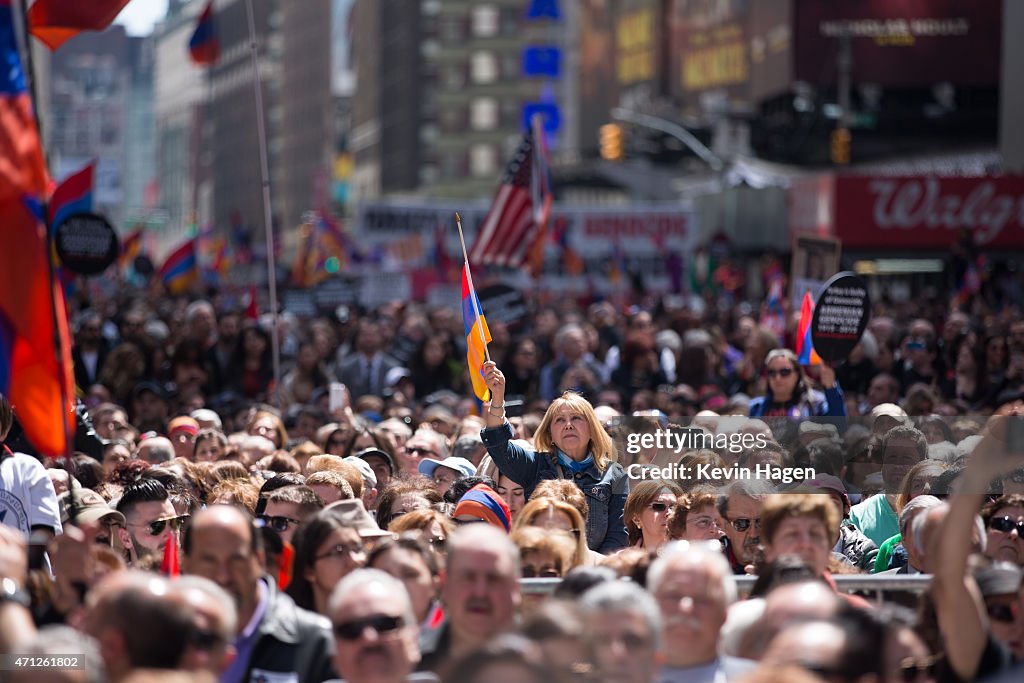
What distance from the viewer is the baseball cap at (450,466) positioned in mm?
10453

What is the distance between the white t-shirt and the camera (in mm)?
8453

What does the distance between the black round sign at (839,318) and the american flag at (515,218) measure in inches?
250

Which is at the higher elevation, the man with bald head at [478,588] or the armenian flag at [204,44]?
the armenian flag at [204,44]

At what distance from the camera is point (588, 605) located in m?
5.52

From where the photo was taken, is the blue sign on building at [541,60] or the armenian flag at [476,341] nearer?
the armenian flag at [476,341]

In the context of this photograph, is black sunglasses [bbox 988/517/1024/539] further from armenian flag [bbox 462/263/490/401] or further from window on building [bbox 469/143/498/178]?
window on building [bbox 469/143/498/178]

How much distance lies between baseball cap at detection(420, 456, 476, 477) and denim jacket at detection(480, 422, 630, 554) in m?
0.71

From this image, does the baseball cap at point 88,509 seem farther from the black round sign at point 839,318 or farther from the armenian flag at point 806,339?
the armenian flag at point 806,339

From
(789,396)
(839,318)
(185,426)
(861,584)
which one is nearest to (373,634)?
(861,584)

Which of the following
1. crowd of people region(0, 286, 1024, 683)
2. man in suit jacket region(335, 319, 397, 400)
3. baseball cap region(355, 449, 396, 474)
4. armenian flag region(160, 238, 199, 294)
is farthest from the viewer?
armenian flag region(160, 238, 199, 294)

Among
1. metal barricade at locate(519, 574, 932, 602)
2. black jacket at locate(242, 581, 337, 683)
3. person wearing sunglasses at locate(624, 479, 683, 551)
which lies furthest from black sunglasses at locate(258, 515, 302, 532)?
person wearing sunglasses at locate(624, 479, 683, 551)

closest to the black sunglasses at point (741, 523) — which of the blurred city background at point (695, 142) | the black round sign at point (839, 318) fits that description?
the black round sign at point (839, 318)

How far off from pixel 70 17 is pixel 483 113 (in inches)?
4413

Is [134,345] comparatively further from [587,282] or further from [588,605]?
[587,282]
